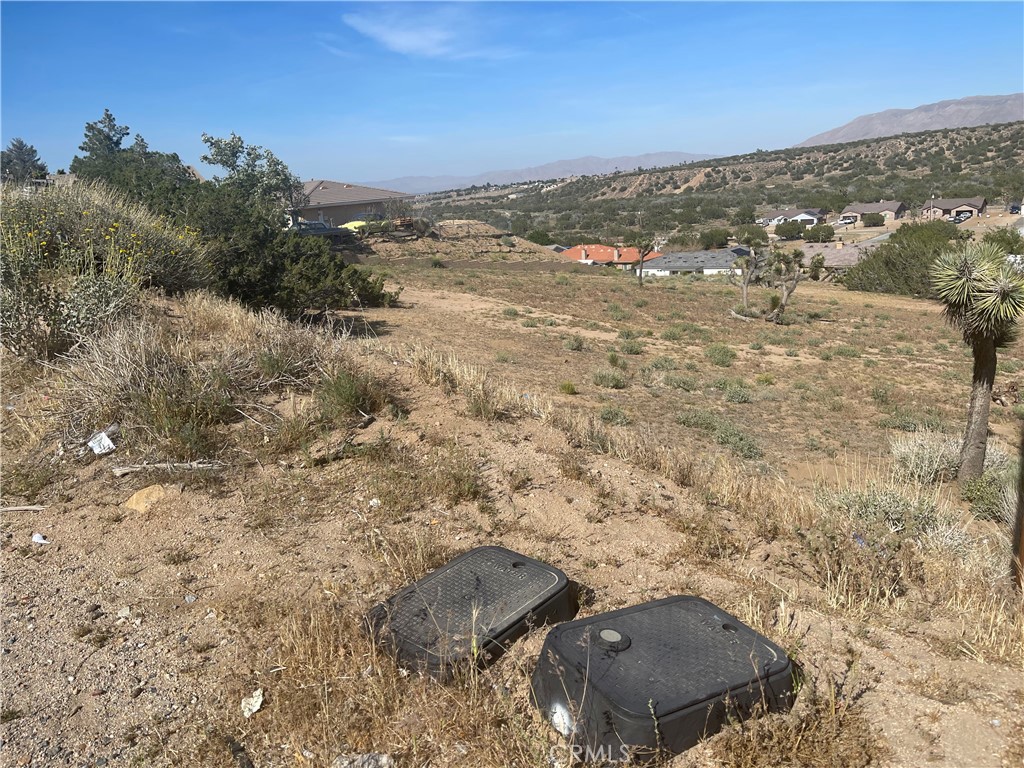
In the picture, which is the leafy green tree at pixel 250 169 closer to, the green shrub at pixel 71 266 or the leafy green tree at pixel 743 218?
the green shrub at pixel 71 266

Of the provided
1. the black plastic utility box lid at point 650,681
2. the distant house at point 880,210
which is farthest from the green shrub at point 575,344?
the distant house at point 880,210

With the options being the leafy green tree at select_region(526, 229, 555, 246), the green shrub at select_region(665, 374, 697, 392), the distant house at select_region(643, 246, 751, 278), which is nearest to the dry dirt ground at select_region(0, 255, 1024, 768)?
the green shrub at select_region(665, 374, 697, 392)

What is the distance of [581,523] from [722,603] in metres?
1.25

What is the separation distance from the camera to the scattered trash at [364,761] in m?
2.54

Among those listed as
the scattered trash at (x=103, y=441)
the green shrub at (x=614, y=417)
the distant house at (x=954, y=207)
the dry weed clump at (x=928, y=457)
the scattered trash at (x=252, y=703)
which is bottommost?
the dry weed clump at (x=928, y=457)

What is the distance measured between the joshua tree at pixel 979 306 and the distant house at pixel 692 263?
48.3m

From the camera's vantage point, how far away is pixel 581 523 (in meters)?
4.68

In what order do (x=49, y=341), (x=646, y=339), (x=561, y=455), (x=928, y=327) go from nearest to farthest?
(x=561, y=455) < (x=49, y=341) < (x=646, y=339) < (x=928, y=327)

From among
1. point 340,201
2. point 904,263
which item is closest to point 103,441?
point 904,263

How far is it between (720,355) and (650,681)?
18091mm

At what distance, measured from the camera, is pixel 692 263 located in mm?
59781

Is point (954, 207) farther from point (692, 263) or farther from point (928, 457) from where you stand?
point (928, 457)

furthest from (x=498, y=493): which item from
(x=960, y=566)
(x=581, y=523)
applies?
(x=960, y=566)

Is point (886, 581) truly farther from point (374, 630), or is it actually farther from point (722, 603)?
point (374, 630)
